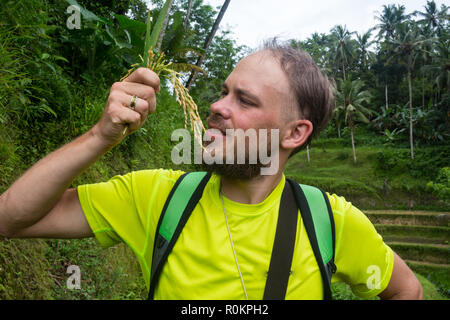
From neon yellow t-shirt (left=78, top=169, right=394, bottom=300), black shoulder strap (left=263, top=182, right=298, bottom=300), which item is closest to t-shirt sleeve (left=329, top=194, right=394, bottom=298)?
neon yellow t-shirt (left=78, top=169, right=394, bottom=300)

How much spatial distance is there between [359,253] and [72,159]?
1322mm

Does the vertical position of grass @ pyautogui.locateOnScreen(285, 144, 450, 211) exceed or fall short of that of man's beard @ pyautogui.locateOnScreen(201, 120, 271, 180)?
it falls short

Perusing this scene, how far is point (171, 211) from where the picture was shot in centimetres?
144

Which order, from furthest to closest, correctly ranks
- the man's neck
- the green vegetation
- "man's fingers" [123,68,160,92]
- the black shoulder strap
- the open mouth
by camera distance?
1. the green vegetation
2. the man's neck
3. the open mouth
4. the black shoulder strap
5. "man's fingers" [123,68,160,92]

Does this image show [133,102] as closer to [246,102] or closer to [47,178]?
[47,178]

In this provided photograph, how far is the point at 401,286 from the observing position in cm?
167

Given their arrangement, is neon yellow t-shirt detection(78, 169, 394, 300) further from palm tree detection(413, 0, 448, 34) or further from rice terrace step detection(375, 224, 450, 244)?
palm tree detection(413, 0, 448, 34)

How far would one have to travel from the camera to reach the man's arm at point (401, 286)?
1659mm

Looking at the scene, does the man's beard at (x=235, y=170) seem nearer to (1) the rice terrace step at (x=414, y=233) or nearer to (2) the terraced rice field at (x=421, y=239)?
(2) the terraced rice field at (x=421, y=239)

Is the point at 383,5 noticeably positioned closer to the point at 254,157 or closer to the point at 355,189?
the point at 355,189

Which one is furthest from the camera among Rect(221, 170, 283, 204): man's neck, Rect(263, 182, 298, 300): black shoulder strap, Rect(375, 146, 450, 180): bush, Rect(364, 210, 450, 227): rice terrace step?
Rect(375, 146, 450, 180): bush

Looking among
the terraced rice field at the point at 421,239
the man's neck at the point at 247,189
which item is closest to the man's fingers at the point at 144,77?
the man's neck at the point at 247,189

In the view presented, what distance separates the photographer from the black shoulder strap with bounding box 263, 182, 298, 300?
1.37 metres

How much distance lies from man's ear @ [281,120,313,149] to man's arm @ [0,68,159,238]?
2.36 feet
